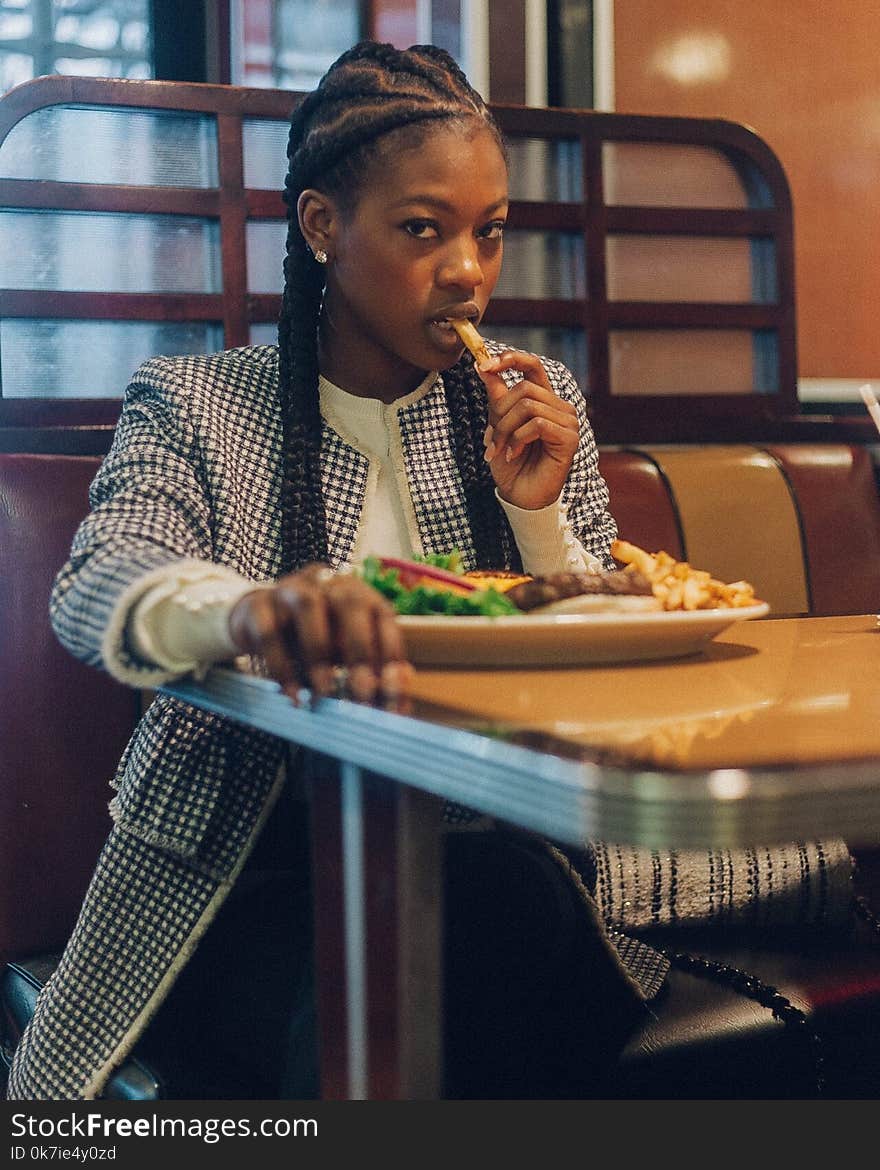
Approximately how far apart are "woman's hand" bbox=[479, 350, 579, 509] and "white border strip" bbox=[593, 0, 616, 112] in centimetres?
136

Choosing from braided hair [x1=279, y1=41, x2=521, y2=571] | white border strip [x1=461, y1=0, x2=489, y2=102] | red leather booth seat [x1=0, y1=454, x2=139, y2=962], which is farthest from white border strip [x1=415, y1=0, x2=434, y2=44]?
red leather booth seat [x1=0, y1=454, x2=139, y2=962]

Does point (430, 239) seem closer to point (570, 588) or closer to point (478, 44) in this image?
point (570, 588)

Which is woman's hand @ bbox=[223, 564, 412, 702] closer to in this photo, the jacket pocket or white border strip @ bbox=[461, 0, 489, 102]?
the jacket pocket

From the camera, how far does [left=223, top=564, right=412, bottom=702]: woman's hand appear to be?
0.79m

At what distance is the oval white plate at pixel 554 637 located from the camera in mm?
914

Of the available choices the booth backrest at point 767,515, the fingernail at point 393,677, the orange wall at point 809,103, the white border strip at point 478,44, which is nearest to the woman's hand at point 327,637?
the fingernail at point 393,677

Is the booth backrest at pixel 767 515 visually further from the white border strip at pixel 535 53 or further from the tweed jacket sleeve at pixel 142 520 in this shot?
the white border strip at pixel 535 53

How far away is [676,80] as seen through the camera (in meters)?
2.71

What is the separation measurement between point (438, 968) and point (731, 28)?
2411 mm

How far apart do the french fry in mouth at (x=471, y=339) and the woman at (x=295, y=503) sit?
2 cm

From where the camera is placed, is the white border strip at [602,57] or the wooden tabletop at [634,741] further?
the white border strip at [602,57]

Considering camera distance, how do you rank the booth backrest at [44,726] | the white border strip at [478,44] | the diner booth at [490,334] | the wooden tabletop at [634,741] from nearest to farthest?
the wooden tabletop at [634,741] < the diner booth at [490,334] < the booth backrest at [44,726] < the white border strip at [478,44]

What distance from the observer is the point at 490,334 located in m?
Result: 2.40

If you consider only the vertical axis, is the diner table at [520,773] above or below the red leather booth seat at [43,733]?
above
